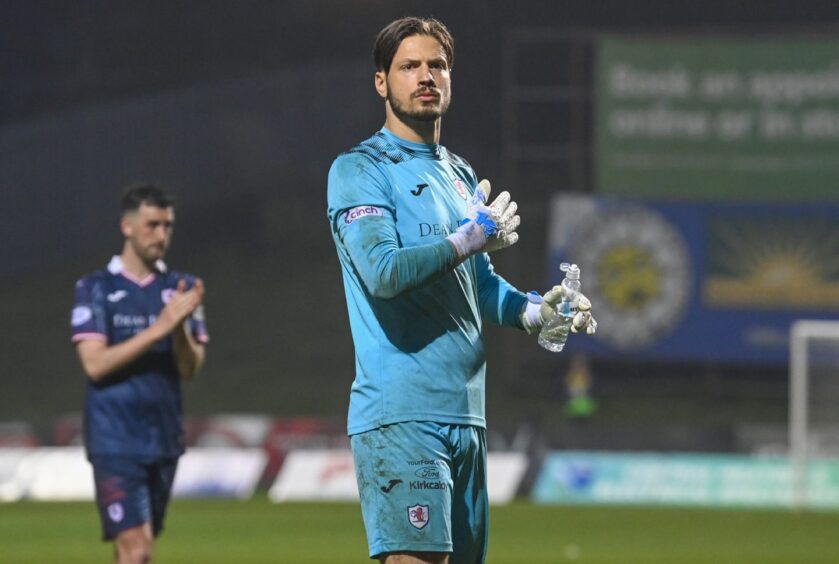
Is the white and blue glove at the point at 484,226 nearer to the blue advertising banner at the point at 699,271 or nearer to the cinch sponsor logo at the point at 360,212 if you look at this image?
the cinch sponsor logo at the point at 360,212

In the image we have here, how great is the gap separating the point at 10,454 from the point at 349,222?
1483 centimetres

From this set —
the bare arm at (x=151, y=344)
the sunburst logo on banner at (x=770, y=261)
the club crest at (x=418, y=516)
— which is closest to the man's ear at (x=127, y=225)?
the bare arm at (x=151, y=344)

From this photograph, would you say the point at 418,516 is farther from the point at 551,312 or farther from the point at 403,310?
the point at 551,312

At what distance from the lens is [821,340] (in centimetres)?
1994

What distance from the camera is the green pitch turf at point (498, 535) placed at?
12.7m

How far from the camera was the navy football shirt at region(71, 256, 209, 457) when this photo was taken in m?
7.21

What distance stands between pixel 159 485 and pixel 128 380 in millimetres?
481

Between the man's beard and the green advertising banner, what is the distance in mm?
18254

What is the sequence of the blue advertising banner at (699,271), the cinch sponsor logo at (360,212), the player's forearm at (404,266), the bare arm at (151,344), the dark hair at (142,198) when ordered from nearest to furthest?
the player's forearm at (404,266), the cinch sponsor logo at (360,212), the bare arm at (151,344), the dark hair at (142,198), the blue advertising banner at (699,271)

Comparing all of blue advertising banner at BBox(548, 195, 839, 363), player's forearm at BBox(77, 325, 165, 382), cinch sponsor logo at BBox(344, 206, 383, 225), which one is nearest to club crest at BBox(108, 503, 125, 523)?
player's forearm at BBox(77, 325, 165, 382)

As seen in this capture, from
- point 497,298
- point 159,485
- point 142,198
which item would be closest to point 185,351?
point 159,485

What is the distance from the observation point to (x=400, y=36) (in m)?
4.68

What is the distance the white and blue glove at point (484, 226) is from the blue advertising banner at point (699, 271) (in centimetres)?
1801

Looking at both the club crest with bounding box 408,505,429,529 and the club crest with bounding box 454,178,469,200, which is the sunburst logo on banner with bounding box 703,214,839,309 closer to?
the club crest with bounding box 454,178,469,200
